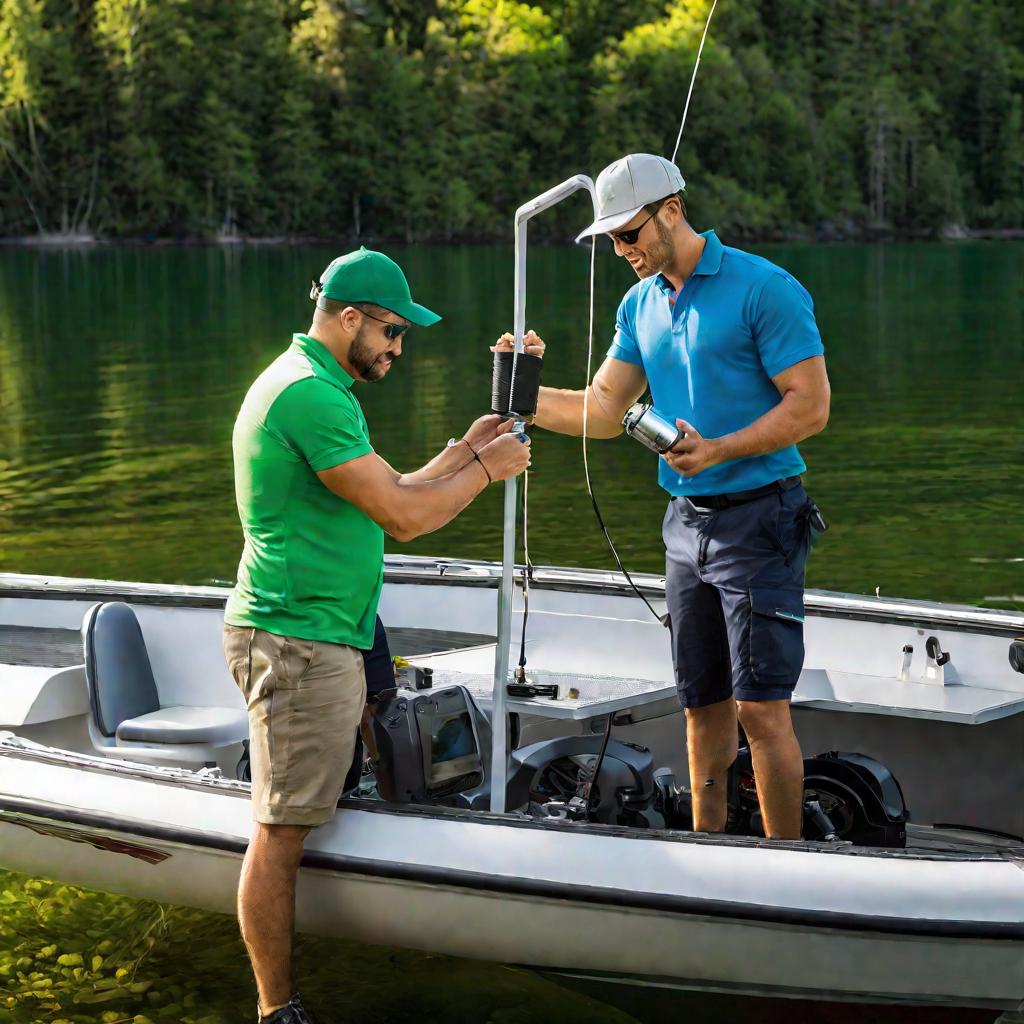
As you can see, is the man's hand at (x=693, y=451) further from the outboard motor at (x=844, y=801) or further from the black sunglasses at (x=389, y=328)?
the outboard motor at (x=844, y=801)

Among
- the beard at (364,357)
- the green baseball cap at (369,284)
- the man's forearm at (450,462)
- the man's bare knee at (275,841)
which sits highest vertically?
the green baseball cap at (369,284)

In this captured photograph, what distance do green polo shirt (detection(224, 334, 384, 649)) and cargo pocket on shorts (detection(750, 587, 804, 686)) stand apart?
921 mm

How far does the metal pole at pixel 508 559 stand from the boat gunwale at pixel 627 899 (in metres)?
0.26

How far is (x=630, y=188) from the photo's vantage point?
3.54 m

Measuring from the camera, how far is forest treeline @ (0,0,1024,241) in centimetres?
7394

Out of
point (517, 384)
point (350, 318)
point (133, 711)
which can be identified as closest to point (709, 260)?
point (517, 384)

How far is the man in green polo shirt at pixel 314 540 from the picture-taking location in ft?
10.6

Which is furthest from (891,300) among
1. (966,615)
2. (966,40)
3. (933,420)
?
(966,40)

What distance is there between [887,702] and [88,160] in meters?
74.1

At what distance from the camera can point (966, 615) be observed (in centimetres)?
477

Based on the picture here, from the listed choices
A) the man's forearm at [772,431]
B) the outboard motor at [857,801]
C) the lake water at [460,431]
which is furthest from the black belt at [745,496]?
the lake water at [460,431]

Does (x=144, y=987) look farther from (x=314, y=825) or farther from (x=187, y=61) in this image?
(x=187, y=61)

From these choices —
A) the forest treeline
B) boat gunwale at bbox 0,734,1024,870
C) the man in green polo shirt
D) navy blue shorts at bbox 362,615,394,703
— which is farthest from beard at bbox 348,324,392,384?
the forest treeline

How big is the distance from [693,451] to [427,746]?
1089 mm
